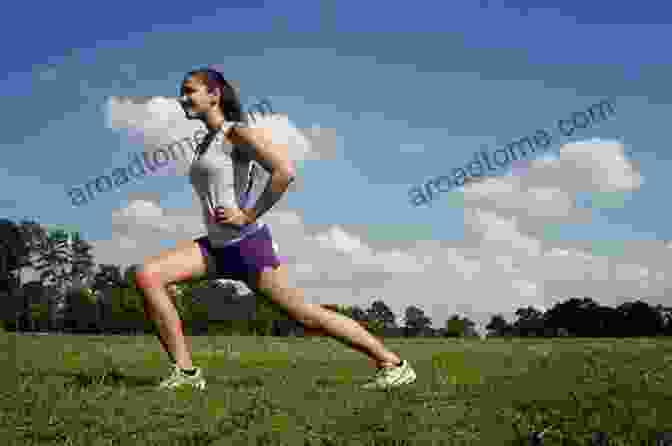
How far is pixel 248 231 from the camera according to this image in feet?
19.4

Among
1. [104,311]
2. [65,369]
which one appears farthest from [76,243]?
[65,369]

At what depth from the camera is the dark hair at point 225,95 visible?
6191 mm

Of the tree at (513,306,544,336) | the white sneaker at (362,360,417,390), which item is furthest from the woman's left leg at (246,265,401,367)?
the tree at (513,306,544,336)

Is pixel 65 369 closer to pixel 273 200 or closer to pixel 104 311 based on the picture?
pixel 273 200

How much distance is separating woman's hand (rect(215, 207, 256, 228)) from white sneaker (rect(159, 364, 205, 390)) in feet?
4.74

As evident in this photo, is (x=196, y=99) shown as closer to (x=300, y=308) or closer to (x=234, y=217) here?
(x=234, y=217)

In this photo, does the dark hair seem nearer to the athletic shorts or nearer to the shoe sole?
the athletic shorts

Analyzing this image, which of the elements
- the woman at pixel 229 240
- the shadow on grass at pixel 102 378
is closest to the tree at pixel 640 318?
the shadow on grass at pixel 102 378

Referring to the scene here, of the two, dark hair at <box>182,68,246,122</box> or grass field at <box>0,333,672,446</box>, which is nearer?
grass field at <box>0,333,672,446</box>

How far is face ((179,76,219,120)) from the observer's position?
609 cm

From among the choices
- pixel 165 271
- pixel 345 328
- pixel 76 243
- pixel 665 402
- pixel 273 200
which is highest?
pixel 76 243

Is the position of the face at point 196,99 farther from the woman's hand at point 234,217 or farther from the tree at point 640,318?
the tree at point 640,318

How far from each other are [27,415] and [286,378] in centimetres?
291

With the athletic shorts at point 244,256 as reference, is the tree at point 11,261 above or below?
above
